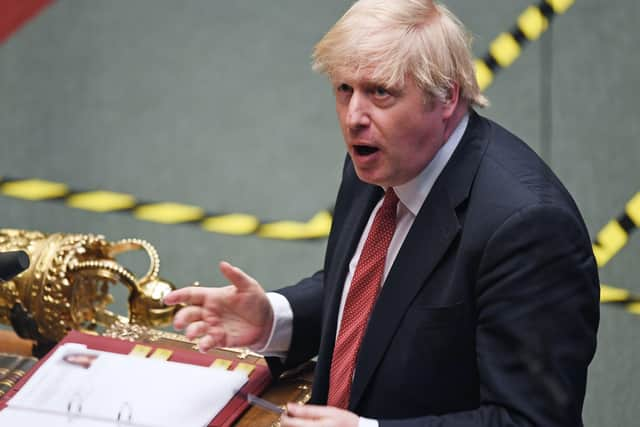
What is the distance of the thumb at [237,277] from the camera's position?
1989mm

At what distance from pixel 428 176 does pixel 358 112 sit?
0.22 metres

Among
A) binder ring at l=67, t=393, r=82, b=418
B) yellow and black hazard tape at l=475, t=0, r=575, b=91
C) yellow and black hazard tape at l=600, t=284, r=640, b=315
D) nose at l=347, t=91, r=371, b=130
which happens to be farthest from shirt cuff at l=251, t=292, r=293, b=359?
yellow and black hazard tape at l=475, t=0, r=575, b=91

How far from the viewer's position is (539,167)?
6.39ft

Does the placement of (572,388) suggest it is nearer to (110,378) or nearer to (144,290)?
(110,378)

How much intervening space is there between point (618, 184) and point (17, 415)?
2.97 meters

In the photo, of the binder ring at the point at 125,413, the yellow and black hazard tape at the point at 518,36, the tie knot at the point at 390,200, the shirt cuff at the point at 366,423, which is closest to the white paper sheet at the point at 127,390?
the binder ring at the point at 125,413

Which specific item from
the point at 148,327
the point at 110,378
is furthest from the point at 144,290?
the point at 110,378

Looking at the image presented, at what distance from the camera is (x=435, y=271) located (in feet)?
6.32


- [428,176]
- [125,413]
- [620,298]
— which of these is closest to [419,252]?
[428,176]

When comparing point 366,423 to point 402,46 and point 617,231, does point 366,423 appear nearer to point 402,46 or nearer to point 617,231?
point 402,46

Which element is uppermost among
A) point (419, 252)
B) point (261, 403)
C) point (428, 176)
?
point (428, 176)

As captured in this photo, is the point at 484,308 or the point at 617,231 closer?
the point at 484,308

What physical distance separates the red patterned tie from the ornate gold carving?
66 centimetres

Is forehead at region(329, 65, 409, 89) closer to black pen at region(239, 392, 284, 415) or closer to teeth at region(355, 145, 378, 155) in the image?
teeth at region(355, 145, 378, 155)
